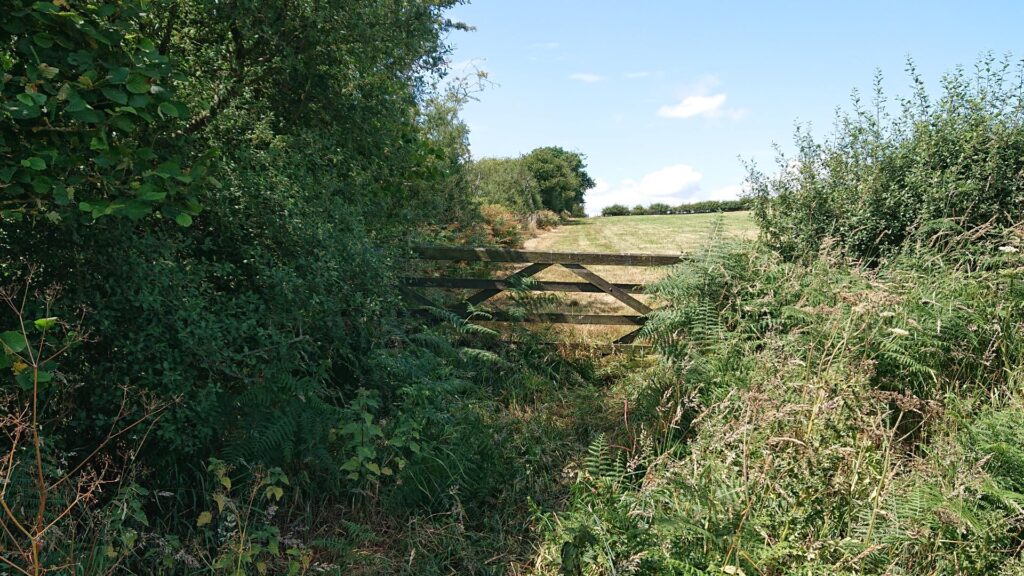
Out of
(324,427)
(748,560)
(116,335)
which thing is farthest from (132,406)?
(748,560)

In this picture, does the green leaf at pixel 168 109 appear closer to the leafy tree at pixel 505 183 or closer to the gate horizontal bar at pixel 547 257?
the gate horizontal bar at pixel 547 257

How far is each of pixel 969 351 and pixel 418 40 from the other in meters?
5.95

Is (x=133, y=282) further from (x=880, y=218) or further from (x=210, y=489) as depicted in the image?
(x=880, y=218)

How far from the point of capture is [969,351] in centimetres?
520

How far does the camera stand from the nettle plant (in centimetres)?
317

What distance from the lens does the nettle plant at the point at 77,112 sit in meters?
3.17

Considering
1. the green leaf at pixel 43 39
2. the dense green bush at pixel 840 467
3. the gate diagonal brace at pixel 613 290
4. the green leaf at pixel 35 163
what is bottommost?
the dense green bush at pixel 840 467

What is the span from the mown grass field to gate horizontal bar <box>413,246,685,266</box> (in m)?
0.28

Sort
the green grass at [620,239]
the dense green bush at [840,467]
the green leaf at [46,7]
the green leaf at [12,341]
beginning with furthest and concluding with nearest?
the green grass at [620,239] < the dense green bush at [840,467] < the green leaf at [46,7] < the green leaf at [12,341]

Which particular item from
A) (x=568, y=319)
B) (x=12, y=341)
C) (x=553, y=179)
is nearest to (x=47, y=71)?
(x=12, y=341)

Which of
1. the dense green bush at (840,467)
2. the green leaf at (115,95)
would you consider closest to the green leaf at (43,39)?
the green leaf at (115,95)


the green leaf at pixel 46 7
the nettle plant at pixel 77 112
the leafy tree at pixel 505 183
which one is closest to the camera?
the green leaf at pixel 46 7

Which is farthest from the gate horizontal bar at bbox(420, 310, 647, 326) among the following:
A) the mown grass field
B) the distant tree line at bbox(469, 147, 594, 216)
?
the distant tree line at bbox(469, 147, 594, 216)

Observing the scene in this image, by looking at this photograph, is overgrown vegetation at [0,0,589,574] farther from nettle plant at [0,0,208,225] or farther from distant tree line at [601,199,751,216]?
distant tree line at [601,199,751,216]
